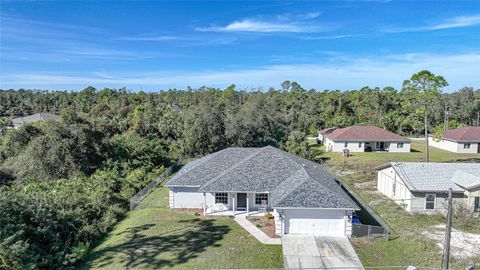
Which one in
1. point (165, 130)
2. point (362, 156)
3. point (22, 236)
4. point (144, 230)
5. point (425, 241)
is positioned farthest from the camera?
point (165, 130)

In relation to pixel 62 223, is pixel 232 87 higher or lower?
higher

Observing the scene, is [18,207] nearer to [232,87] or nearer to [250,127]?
[250,127]

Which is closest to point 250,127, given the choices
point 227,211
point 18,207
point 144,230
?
point 227,211

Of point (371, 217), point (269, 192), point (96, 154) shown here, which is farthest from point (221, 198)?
point (96, 154)

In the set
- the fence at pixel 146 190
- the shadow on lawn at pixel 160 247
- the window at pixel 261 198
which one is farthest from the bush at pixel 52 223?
the window at pixel 261 198

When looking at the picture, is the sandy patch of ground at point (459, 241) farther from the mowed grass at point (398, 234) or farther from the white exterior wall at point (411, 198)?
the white exterior wall at point (411, 198)

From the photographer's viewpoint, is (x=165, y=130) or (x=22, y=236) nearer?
(x=22, y=236)

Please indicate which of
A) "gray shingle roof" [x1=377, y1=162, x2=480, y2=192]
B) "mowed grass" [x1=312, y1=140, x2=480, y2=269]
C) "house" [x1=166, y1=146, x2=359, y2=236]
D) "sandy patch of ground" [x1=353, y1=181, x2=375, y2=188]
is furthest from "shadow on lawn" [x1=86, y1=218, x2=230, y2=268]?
"sandy patch of ground" [x1=353, y1=181, x2=375, y2=188]

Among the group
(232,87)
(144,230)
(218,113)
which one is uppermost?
(232,87)

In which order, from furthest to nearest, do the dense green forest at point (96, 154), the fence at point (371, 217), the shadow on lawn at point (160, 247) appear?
the fence at point (371, 217) < the dense green forest at point (96, 154) < the shadow on lawn at point (160, 247)
